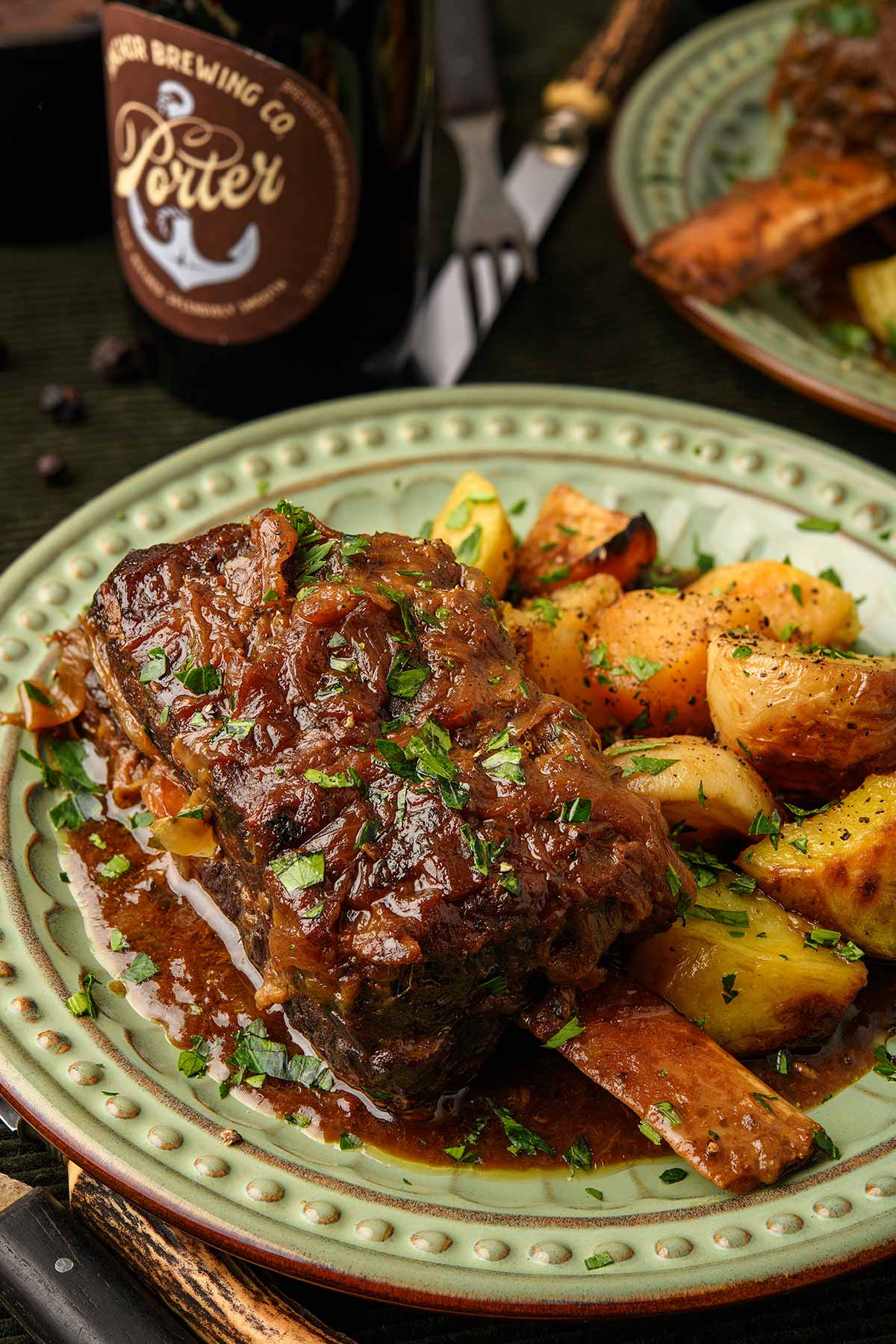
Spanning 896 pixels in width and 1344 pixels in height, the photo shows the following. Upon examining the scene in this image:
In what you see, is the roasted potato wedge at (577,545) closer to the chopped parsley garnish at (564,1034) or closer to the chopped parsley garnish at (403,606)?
the chopped parsley garnish at (403,606)

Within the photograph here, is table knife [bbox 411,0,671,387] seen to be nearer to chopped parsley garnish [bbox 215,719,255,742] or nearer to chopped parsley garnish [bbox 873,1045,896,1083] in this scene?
chopped parsley garnish [bbox 215,719,255,742]

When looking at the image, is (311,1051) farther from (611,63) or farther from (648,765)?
(611,63)

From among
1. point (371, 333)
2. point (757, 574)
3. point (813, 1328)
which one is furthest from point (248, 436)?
point (813, 1328)

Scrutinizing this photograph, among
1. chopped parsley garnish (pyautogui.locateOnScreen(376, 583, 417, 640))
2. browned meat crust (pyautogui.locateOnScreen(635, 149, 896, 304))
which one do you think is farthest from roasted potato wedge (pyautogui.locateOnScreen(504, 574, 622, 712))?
browned meat crust (pyautogui.locateOnScreen(635, 149, 896, 304))

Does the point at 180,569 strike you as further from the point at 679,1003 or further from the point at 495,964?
the point at 679,1003

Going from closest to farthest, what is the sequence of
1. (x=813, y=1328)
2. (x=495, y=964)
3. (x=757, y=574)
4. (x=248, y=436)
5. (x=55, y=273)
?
(x=495, y=964)
(x=813, y=1328)
(x=757, y=574)
(x=248, y=436)
(x=55, y=273)

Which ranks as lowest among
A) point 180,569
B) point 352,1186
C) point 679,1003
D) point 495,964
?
point 352,1186
